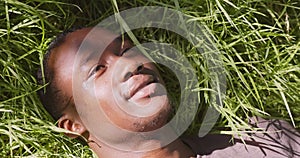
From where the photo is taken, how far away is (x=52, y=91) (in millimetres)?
1451

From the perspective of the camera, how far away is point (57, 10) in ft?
5.07

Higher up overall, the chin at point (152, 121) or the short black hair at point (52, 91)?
the short black hair at point (52, 91)

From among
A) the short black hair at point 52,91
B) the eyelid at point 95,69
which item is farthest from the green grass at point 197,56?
the eyelid at point 95,69

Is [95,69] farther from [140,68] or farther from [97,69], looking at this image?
[140,68]

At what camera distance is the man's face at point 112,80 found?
4.51 ft

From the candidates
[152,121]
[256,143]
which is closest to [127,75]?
[152,121]

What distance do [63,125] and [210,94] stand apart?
42 cm

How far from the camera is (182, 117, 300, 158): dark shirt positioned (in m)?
1.49

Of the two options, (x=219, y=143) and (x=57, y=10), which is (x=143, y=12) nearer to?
(x=57, y=10)

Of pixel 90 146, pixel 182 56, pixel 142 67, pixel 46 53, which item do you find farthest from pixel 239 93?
pixel 46 53

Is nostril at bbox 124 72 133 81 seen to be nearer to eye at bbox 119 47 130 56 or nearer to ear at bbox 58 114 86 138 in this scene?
eye at bbox 119 47 130 56

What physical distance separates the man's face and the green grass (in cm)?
9

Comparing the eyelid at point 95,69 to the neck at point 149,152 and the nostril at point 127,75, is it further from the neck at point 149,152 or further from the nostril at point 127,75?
the neck at point 149,152

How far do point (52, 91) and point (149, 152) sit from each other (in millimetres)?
302
